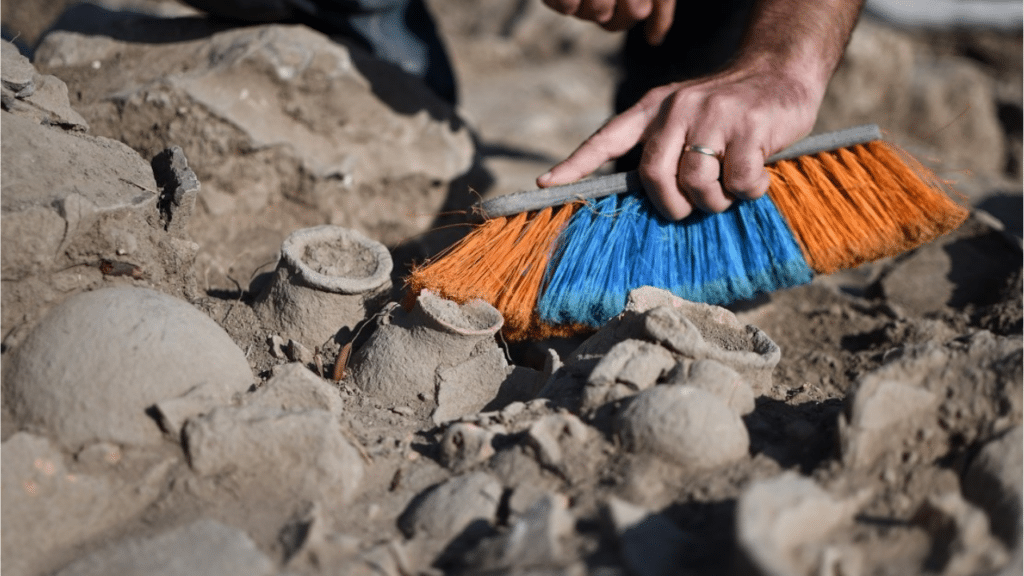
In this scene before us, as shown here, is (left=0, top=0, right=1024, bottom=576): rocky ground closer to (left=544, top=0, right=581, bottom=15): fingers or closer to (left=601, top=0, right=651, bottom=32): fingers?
(left=544, top=0, right=581, bottom=15): fingers

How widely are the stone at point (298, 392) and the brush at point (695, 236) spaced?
19.9 inches

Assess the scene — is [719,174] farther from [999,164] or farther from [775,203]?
[999,164]

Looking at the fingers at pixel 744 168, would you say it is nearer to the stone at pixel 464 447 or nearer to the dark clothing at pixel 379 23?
the stone at pixel 464 447

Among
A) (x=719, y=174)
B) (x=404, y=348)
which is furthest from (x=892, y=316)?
(x=404, y=348)

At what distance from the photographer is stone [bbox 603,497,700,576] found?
1317 millimetres

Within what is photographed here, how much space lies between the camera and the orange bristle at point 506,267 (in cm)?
211

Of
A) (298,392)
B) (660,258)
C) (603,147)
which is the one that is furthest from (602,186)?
(298,392)

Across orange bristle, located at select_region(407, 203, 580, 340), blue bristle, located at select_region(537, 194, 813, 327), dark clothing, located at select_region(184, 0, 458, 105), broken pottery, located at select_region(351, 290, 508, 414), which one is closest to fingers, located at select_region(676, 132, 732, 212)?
blue bristle, located at select_region(537, 194, 813, 327)

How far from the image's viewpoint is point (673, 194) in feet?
7.52

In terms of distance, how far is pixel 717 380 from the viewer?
64.4 inches

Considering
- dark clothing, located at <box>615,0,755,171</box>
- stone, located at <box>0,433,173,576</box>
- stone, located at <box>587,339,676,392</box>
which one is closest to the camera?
stone, located at <box>0,433,173,576</box>

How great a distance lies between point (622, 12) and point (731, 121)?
795 millimetres

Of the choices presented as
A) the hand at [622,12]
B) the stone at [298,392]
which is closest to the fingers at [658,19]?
the hand at [622,12]

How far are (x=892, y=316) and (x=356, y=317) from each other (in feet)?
5.53
